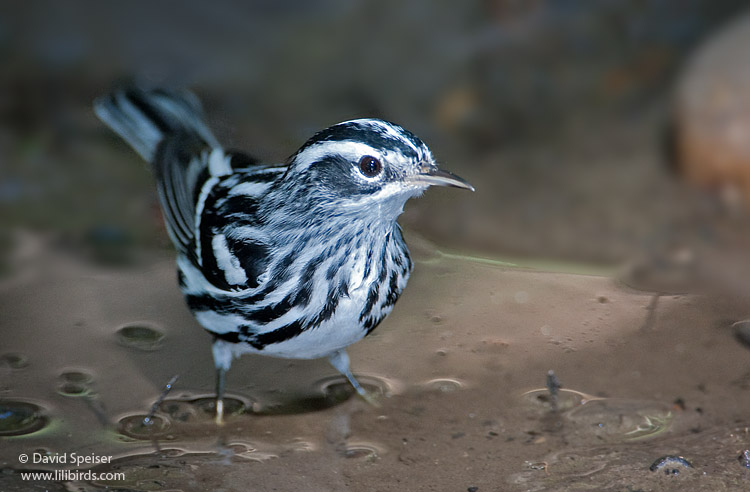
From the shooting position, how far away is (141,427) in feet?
13.8

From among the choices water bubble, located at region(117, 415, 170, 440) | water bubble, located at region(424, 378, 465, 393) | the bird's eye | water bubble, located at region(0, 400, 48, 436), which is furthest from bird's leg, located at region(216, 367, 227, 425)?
the bird's eye

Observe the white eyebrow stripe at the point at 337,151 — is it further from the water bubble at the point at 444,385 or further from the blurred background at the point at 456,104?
the blurred background at the point at 456,104

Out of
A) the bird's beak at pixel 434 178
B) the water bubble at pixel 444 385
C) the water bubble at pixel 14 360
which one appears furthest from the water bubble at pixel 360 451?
the water bubble at pixel 14 360

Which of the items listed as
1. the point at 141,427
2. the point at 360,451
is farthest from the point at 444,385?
the point at 141,427

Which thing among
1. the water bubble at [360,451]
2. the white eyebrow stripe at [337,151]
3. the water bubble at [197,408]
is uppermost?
the white eyebrow stripe at [337,151]

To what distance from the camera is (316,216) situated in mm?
3955

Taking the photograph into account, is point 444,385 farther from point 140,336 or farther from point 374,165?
point 140,336

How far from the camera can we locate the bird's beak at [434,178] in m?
3.73

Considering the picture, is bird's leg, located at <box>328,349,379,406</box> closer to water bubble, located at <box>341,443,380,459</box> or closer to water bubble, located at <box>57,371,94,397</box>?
water bubble, located at <box>341,443,380,459</box>

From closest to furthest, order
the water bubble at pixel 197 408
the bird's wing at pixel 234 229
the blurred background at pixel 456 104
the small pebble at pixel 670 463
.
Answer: the small pebble at pixel 670 463
the bird's wing at pixel 234 229
the water bubble at pixel 197 408
the blurred background at pixel 456 104

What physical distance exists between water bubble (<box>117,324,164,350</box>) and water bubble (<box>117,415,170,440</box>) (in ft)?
2.04

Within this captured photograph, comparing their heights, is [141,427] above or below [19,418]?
below

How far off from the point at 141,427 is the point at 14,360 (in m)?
0.93

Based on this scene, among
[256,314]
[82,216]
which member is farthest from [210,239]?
[82,216]
